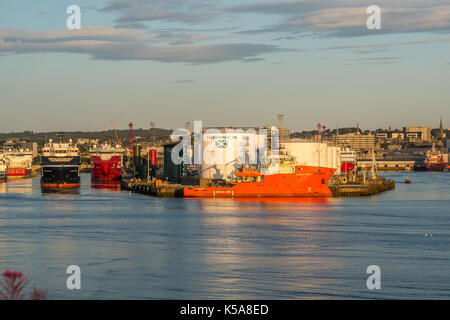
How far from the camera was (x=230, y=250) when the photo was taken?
86.0ft

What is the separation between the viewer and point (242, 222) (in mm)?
35844

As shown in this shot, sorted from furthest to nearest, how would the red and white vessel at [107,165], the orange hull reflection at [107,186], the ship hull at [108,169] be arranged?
the red and white vessel at [107,165] < the ship hull at [108,169] < the orange hull reflection at [107,186]

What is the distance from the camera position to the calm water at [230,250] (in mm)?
19297

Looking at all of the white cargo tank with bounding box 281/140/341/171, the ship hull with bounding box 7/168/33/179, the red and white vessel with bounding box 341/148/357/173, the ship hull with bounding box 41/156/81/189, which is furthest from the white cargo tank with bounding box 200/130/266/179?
the ship hull with bounding box 7/168/33/179

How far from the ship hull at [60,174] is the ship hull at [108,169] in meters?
20.3

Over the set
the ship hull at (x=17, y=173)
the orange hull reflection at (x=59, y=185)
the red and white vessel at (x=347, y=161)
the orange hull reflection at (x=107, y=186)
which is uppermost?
the red and white vessel at (x=347, y=161)

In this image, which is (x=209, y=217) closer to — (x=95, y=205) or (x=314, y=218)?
(x=314, y=218)

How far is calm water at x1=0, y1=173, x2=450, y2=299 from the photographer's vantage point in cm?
1930

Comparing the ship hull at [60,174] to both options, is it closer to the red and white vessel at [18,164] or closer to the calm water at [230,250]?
the calm water at [230,250]

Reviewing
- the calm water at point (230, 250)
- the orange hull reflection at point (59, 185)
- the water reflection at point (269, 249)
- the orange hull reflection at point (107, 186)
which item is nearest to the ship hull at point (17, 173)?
the orange hull reflection at point (107, 186)

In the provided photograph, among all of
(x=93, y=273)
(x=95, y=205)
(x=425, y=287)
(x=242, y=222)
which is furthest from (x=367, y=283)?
(x=95, y=205)

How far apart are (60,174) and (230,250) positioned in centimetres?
5000

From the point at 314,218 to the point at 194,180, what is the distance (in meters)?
30.7

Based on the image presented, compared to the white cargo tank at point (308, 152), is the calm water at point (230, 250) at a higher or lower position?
lower
